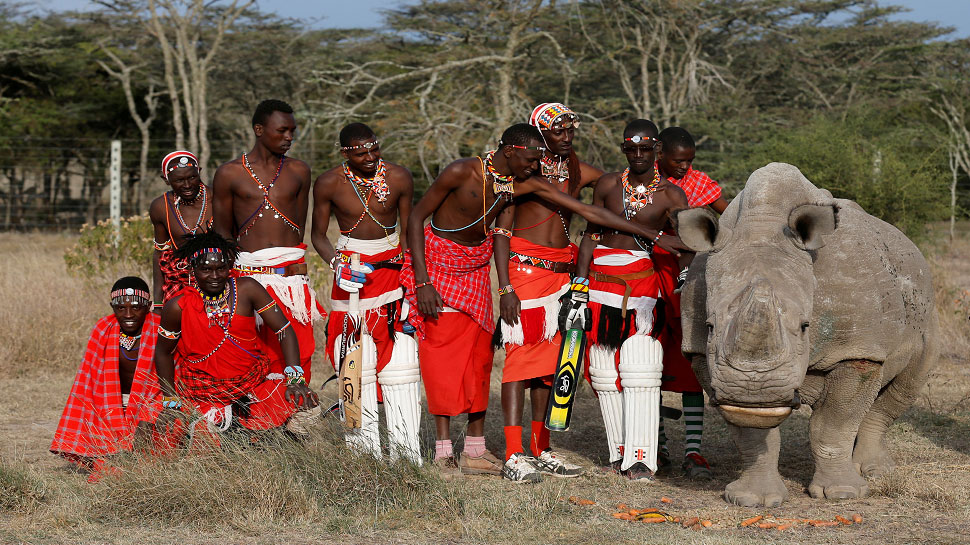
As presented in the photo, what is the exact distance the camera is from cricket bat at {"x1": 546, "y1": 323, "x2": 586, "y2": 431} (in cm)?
596

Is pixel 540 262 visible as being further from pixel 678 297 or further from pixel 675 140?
pixel 675 140

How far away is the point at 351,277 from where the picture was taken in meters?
5.90

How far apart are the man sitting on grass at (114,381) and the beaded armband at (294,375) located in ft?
2.85

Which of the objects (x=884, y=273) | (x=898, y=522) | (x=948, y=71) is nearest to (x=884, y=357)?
(x=884, y=273)

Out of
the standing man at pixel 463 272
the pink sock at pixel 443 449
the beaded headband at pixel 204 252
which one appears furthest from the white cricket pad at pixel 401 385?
the beaded headband at pixel 204 252

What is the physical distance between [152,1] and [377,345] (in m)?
17.0

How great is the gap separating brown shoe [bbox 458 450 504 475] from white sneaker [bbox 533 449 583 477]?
247 millimetres

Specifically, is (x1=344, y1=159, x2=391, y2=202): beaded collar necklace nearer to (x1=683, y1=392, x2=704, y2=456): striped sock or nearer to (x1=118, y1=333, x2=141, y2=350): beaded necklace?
(x1=118, y1=333, x2=141, y2=350): beaded necklace

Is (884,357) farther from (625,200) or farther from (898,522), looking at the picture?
(625,200)

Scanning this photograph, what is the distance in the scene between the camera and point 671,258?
20.0 feet

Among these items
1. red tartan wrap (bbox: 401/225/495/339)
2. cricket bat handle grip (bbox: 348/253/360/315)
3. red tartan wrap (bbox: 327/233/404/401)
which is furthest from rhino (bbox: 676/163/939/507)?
cricket bat handle grip (bbox: 348/253/360/315)

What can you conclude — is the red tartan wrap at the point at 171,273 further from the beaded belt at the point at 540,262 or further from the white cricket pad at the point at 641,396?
the white cricket pad at the point at 641,396

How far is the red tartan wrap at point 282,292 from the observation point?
19.6ft

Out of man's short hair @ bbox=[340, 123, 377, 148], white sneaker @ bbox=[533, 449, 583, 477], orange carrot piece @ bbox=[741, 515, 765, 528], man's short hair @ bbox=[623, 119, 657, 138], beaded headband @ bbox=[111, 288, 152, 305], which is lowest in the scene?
white sneaker @ bbox=[533, 449, 583, 477]
